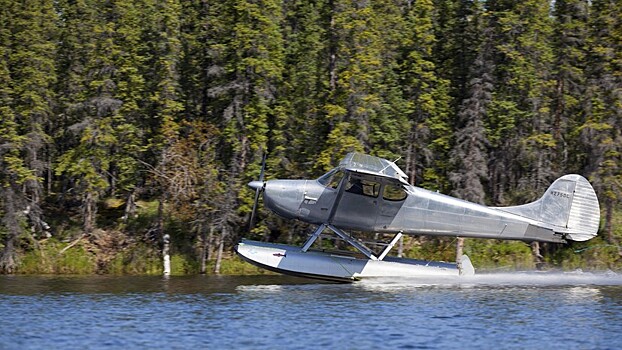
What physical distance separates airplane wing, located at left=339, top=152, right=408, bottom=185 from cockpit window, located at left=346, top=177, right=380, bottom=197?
0.87 m

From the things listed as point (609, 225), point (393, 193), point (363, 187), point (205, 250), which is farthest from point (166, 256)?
point (609, 225)

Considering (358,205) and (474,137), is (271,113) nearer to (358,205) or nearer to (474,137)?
(474,137)

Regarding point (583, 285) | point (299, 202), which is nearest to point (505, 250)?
point (583, 285)

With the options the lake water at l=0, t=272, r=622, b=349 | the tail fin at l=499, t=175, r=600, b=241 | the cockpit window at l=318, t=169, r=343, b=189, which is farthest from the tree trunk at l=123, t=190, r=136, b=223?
the tail fin at l=499, t=175, r=600, b=241

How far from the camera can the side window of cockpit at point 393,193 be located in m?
23.9

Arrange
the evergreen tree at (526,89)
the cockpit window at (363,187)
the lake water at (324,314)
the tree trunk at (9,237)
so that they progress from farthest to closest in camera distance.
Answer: the evergreen tree at (526,89), the tree trunk at (9,237), the cockpit window at (363,187), the lake water at (324,314)

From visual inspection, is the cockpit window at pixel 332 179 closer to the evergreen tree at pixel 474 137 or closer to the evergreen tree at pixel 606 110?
the evergreen tree at pixel 474 137

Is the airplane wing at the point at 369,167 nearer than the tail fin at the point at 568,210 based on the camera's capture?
Yes

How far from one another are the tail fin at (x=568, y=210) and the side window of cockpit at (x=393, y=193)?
296cm

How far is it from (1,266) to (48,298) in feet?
34.9

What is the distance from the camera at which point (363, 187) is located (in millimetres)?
24016

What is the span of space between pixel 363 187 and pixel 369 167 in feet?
3.99

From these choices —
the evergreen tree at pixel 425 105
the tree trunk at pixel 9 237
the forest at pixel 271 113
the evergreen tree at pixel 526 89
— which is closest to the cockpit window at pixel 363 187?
the forest at pixel 271 113

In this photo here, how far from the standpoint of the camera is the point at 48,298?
848 inches
